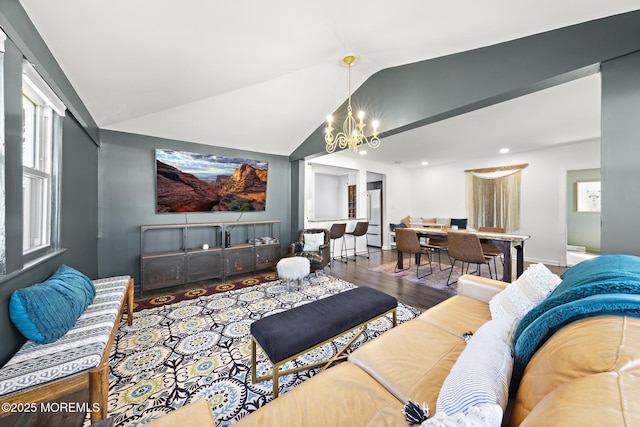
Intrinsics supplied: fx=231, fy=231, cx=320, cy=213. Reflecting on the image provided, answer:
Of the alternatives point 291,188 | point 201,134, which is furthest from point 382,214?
point 201,134

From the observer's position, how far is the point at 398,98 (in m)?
2.77

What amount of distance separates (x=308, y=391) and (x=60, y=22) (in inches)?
104

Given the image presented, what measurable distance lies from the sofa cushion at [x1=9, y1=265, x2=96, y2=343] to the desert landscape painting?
2.15m

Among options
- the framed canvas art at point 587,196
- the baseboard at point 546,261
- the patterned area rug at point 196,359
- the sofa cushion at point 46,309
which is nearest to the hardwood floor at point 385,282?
the patterned area rug at point 196,359

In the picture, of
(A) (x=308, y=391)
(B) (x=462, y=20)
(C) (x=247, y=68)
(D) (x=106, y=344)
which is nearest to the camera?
(A) (x=308, y=391)

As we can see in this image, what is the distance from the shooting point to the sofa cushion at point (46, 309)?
131 cm

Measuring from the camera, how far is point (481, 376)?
787 mm

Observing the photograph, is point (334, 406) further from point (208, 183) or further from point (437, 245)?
point (437, 245)

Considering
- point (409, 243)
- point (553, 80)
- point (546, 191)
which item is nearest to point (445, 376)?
point (553, 80)

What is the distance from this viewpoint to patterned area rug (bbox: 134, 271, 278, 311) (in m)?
2.98

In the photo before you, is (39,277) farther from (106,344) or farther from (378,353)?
(378,353)

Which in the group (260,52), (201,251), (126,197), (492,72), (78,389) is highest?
(260,52)

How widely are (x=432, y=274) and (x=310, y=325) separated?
11.3ft

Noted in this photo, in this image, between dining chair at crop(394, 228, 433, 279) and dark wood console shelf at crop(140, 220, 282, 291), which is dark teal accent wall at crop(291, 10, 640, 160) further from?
dark wood console shelf at crop(140, 220, 282, 291)
